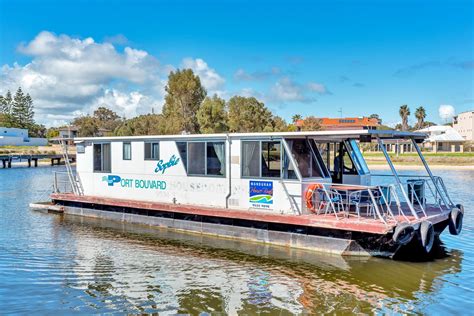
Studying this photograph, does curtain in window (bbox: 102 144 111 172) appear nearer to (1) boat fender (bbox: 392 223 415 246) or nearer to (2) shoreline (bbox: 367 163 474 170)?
(1) boat fender (bbox: 392 223 415 246)

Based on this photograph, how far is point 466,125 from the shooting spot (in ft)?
358

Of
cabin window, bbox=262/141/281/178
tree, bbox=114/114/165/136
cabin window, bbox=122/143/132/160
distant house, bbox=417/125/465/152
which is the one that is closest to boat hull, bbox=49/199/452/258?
cabin window, bbox=262/141/281/178

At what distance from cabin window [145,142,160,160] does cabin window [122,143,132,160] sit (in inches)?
31.9

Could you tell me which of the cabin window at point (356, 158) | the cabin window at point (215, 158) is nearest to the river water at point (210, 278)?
the cabin window at point (215, 158)

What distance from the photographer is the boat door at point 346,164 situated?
558 inches

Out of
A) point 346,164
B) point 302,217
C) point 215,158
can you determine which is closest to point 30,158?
point 215,158

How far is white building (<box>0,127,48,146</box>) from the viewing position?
102 metres

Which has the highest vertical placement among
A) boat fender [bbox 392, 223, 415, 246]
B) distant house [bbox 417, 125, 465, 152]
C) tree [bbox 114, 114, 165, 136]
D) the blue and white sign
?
tree [bbox 114, 114, 165, 136]

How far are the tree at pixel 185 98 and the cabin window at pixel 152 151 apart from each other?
52.5 meters

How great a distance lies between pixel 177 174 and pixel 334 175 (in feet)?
17.1

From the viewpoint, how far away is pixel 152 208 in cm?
1527

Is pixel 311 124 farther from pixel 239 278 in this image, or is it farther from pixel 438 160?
pixel 239 278

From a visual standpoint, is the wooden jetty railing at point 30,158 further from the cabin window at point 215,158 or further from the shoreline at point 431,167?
the cabin window at point 215,158

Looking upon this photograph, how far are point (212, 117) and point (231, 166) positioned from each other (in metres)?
50.6
